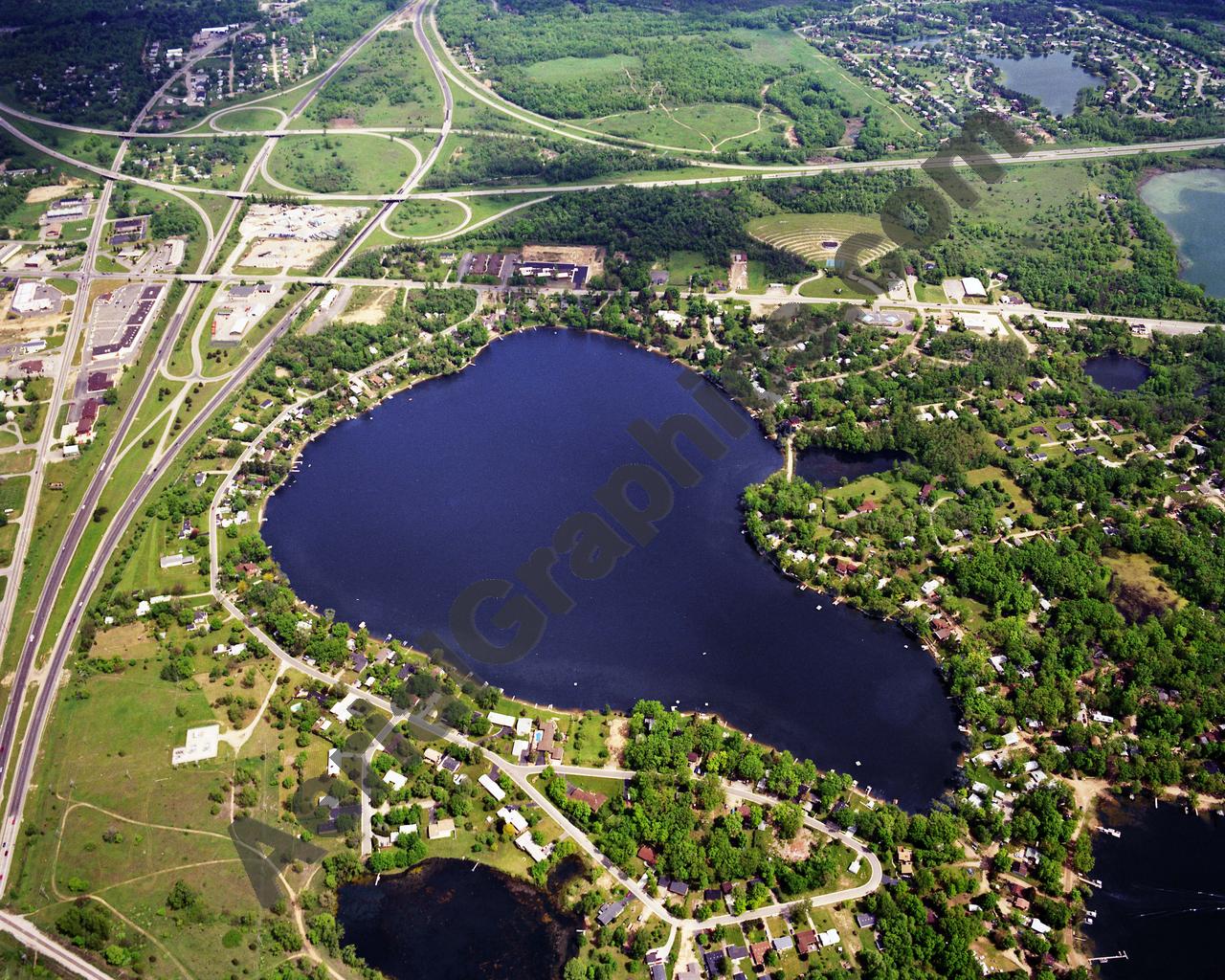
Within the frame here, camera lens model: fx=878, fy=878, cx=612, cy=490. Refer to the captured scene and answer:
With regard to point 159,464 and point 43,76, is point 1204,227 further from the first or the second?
point 43,76

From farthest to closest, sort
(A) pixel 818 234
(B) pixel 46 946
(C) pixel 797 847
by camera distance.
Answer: (A) pixel 818 234 → (C) pixel 797 847 → (B) pixel 46 946

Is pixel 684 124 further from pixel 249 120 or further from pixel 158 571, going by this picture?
pixel 158 571

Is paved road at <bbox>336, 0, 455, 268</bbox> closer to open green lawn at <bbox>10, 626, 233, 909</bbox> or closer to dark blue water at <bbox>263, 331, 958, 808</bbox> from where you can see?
dark blue water at <bbox>263, 331, 958, 808</bbox>

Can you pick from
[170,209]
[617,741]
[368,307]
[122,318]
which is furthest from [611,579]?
[170,209]

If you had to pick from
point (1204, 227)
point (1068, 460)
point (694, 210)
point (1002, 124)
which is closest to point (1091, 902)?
point (1068, 460)

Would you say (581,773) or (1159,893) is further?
(581,773)

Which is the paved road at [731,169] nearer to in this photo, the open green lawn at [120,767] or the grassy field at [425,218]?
the grassy field at [425,218]

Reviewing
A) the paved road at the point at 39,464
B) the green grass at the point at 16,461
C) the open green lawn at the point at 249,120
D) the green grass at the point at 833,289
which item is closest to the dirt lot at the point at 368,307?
the paved road at the point at 39,464
